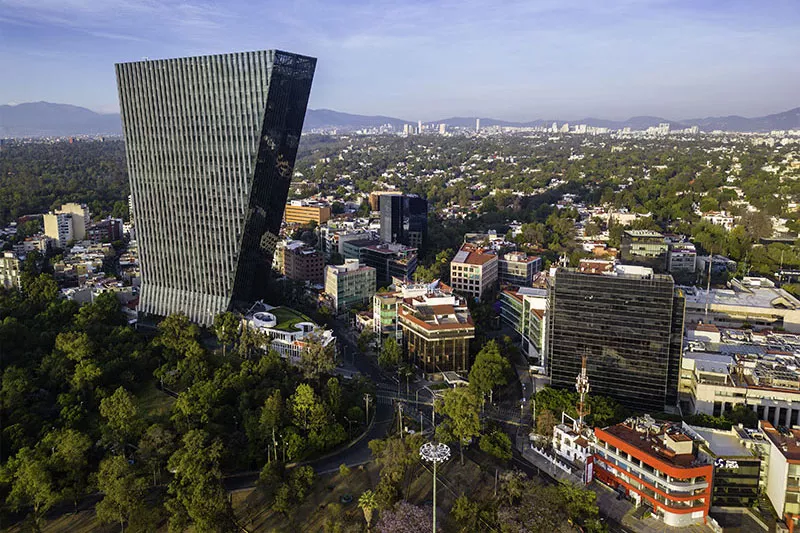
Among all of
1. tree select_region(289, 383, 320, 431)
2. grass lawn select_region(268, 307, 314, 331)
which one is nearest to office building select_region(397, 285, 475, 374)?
grass lawn select_region(268, 307, 314, 331)

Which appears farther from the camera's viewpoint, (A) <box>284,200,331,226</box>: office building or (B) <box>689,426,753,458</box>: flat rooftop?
(A) <box>284,200,331,226</box>: office building

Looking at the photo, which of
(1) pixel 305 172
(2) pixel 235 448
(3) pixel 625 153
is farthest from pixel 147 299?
(3) pixel 625 153

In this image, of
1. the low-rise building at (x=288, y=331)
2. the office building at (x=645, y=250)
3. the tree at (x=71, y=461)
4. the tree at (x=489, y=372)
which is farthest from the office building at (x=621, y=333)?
the office building at (x=645, y=250)

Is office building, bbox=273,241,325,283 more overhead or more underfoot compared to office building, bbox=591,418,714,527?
more overhead

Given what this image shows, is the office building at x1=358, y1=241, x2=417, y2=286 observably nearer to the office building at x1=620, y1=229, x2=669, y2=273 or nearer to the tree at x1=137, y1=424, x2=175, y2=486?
the office building at x1=620, y1=229, x2=669, y2=273

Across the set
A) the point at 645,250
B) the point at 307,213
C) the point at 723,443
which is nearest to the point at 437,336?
the point at 723,443

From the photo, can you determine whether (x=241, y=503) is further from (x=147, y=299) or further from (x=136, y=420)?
(x=147, y=299)

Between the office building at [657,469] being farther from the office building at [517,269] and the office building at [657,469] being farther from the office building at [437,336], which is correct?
the office building at [517,269]
